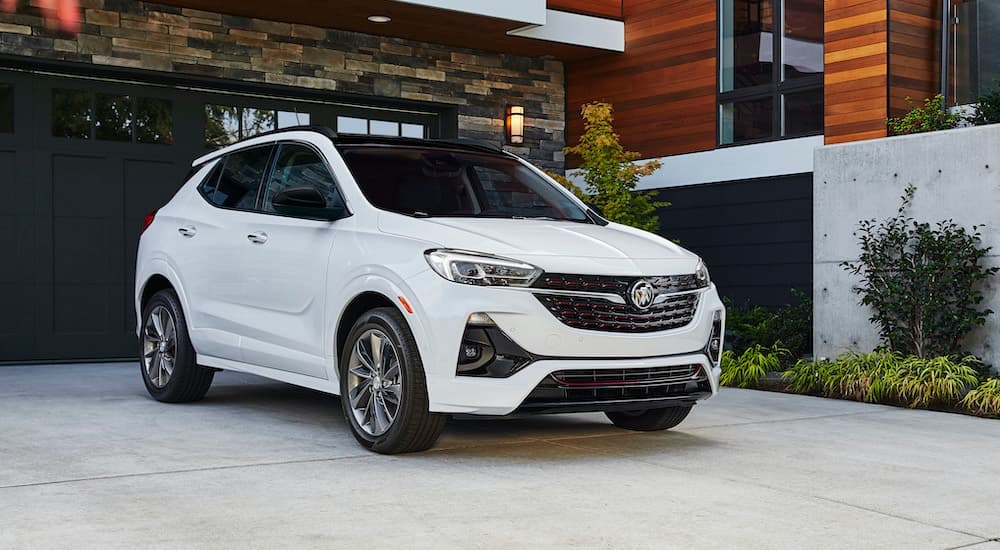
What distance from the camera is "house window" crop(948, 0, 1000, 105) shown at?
10500 millimetres

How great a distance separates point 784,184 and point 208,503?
8434 millimetres

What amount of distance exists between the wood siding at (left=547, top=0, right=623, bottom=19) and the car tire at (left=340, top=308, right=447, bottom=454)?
7.97 meters

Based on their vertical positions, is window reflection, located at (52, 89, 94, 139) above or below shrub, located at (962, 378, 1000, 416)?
above

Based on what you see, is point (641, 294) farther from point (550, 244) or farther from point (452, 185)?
point (452, 185)

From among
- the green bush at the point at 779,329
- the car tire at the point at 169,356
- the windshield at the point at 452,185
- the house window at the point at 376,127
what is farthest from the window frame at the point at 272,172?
the house window at the point at 376,127

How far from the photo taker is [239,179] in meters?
7.25

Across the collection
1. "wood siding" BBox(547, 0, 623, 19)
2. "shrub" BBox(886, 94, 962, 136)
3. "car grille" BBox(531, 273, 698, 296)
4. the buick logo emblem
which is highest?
"wood siding" BBox(547, 0, 623, 19)

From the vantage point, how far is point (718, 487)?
197 inches

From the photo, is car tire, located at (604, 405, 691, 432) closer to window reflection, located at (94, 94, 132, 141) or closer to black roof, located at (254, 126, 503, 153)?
black roof, located at (254, 126, 503, 153)

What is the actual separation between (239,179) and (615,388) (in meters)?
3.10

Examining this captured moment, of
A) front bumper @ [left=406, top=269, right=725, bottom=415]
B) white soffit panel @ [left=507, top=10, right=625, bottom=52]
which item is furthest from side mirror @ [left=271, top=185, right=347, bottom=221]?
white soffit panel @ [left=507, top=10, right=625, bottom=52]

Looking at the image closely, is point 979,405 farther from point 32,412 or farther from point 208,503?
point 32,412

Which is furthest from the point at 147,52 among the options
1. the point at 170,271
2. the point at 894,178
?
the point at 894,178

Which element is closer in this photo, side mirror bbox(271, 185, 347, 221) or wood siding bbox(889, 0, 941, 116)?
side mirror bbox(271, 185, 347, 221)
